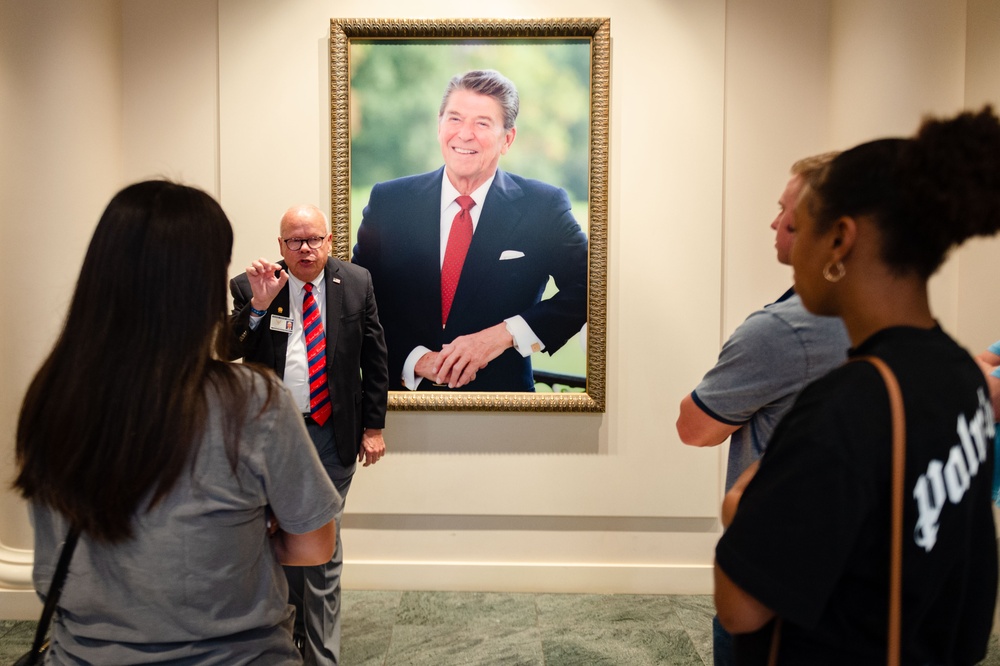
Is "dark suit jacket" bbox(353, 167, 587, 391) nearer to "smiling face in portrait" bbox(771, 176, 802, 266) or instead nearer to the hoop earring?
"smiling face in portrait" bbox(771, 176, 802, 266)

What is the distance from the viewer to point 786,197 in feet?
5.54

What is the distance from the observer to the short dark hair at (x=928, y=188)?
0.89 metres

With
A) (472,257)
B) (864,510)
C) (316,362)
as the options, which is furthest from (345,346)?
(864,510)

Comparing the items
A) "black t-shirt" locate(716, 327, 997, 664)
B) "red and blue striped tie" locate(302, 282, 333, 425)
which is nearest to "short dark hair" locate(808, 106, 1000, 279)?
"black t-shirt" locate(716, 327, 997, 664)

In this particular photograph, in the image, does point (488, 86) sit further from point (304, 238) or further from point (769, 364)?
point (769, 364)

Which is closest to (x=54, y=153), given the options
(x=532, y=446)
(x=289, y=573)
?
(x=289, y=573)

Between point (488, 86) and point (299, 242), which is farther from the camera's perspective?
point (488, 86)

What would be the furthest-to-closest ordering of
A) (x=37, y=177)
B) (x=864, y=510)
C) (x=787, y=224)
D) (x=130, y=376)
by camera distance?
(x=37, y=177) < (x=787, y=224) < (x=130, y=376) < (x=864, y=510)

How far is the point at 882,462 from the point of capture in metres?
0.85

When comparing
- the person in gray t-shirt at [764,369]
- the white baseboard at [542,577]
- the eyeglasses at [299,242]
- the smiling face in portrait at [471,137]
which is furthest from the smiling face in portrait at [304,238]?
the person in gray t-shirt at [764,369]

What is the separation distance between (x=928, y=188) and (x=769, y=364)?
2.27ft

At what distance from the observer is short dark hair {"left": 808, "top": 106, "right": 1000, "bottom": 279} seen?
0.89 metres

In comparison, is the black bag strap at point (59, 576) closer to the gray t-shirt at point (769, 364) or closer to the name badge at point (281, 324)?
the gray t-shirt at point (769, 364)

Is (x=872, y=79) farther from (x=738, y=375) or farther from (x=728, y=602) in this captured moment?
(x=728, y=602)
